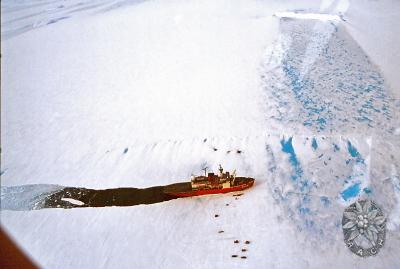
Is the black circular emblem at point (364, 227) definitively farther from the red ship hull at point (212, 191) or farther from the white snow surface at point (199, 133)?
the red ship hull at point (212, 191)

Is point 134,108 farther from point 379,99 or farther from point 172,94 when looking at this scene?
point 379,99

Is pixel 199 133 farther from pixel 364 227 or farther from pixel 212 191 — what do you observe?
pixel 364 227

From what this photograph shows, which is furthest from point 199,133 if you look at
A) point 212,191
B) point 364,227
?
point 364,227

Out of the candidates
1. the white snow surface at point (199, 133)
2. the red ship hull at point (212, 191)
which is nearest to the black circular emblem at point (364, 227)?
the white snow surface at point (199, 133)

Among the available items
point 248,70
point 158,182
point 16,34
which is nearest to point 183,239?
point 158,182

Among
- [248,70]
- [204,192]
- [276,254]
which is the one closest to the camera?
[276,254]

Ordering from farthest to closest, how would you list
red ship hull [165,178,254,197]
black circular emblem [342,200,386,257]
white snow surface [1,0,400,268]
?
red ship hull [165,178,254,197] → white snow surface [1,0,400,268] → black circular emblem [342,200,386,257]

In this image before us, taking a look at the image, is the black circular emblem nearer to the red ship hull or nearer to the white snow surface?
the white snow surface

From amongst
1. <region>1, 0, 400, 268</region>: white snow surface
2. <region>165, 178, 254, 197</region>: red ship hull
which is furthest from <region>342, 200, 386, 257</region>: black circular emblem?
<region>165, 178, 254, 197</region>: red ship hull
